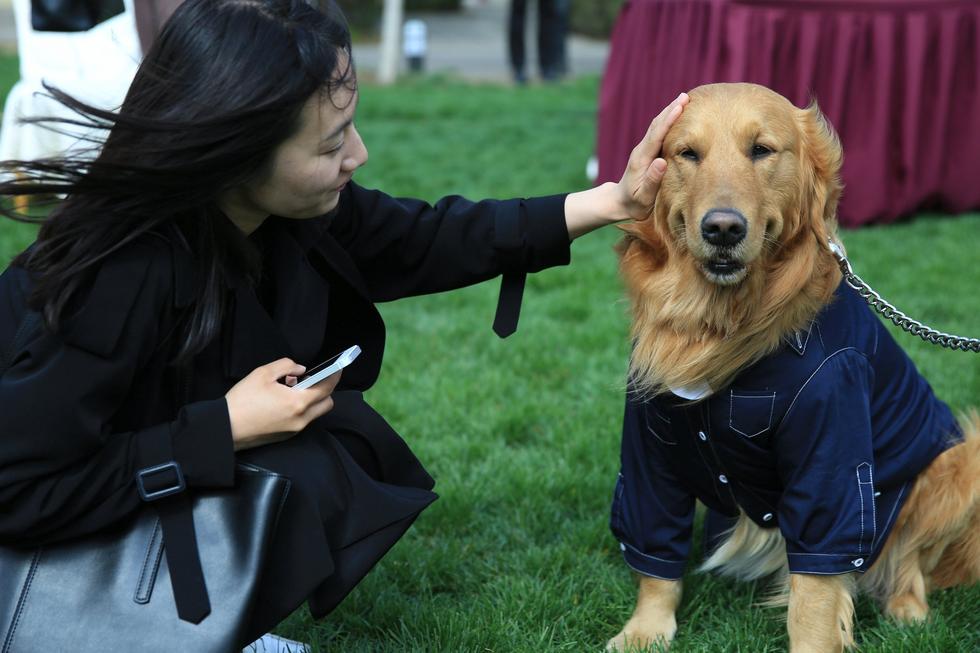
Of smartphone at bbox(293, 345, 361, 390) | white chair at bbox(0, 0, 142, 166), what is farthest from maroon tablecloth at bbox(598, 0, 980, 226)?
smartphone at bbox(293, 345, 361, 390)

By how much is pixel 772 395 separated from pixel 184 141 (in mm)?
1297

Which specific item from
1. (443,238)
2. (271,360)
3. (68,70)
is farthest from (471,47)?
(271,360)

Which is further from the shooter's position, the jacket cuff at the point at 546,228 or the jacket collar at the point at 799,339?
the jacket cuff at the point at 546,228

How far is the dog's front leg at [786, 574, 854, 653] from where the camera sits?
93.6 inches

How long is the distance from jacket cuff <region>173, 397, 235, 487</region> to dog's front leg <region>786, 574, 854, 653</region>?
127 cm

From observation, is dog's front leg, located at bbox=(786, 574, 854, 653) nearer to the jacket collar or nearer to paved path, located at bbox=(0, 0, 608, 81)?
the jacket collar

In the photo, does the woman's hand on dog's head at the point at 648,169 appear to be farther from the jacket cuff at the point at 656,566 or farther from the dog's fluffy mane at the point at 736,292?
the jacket cuff at the point at 656,566

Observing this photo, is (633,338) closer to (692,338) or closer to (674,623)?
(692,338)

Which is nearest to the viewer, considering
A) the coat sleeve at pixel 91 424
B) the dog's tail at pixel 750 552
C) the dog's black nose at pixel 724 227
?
the coat sleeve at pixel 91 424

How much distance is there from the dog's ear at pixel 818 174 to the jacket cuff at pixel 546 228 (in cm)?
56

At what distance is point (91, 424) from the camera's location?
1918mm

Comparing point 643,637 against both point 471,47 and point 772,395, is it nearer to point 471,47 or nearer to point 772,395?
point 772,395

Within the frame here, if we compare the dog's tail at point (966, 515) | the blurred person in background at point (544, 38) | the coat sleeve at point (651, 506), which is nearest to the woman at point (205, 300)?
the coat sleeve at point (651, 506)

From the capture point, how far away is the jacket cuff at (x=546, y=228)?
2.57 m
